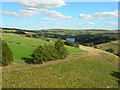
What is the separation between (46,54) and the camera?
4522 cm

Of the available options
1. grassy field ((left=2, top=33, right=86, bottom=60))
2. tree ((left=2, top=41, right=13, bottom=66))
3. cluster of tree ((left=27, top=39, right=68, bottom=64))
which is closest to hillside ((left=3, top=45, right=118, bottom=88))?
tree ((left=2, top=41, right=13, bottom=66))

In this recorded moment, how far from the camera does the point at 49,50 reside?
47.3m

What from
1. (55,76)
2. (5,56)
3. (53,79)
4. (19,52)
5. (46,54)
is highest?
(5,56)

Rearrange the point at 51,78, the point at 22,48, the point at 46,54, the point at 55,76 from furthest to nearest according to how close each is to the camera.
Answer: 1. the point at 22,48
2. the point at 46,54
3. the point at 55,76
4. the point at 51,78

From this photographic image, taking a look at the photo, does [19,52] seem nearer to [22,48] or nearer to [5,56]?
[22,48]

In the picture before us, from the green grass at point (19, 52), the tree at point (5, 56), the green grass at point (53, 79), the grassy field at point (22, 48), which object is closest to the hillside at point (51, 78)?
the green grass at point (53, 79)

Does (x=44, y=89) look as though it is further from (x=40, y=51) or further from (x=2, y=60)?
(x=40, y=51)

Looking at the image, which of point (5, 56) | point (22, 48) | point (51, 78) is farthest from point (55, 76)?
point (22, 48)

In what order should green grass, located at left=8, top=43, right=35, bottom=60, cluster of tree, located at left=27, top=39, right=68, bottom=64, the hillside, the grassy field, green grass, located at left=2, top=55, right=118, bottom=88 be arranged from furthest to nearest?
the grassy field
green grass, located at left=8, top=43, right=35, bottom=60
cluster of tree, located at left=27, top=39, right=68, bottom=64
the hillside
green grass, located at left=2, top=55, right=118, bottom=88

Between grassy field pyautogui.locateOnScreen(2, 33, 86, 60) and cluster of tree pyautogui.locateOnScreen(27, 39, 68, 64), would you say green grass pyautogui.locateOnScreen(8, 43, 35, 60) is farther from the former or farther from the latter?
cluster of tree pyautogui.locateOnScreen(27, 39, 68, 64)

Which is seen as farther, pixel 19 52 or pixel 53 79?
pixel 19 52

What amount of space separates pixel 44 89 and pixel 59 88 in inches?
111

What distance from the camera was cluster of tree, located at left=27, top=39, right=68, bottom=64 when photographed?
4278cm

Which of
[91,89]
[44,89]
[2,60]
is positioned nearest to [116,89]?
[91,89]
